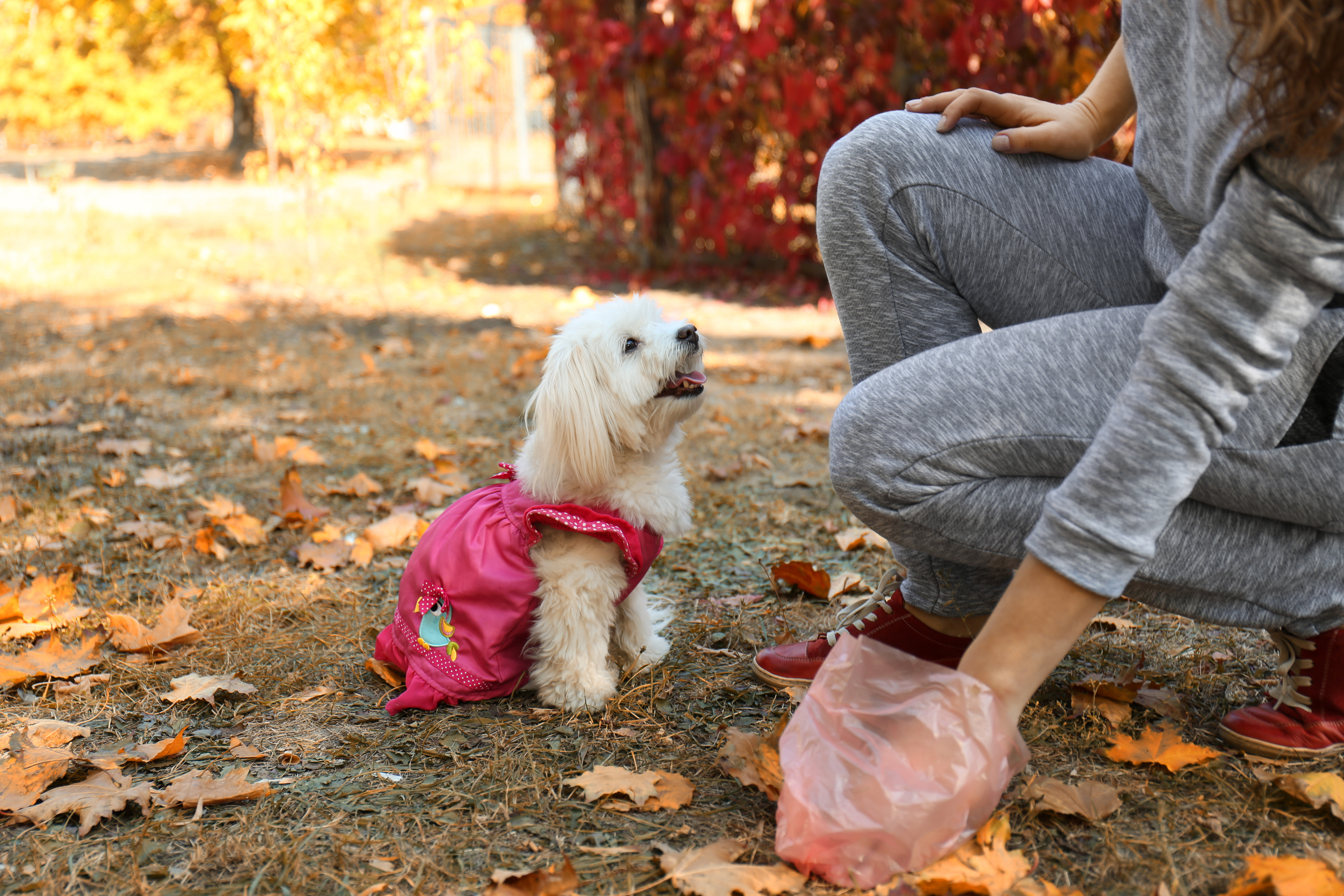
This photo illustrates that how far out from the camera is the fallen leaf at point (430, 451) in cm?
341

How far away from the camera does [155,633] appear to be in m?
2.14

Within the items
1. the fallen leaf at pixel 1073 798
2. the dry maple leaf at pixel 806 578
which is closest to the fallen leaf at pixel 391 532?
the dry maple leaf at pixel 806 578

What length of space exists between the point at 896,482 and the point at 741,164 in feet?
15.9

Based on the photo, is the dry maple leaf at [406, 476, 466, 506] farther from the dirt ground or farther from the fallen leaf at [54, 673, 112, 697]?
the fallen leaf at [54, 673, 112, 697]

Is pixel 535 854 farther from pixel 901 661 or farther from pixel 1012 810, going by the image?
pixel 1012 810

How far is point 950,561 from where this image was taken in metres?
1.78

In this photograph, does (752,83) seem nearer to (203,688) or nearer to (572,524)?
(572,524)

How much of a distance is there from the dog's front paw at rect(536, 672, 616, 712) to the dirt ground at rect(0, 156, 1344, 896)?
3cm

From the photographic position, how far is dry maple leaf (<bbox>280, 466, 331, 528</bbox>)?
9.31 feet

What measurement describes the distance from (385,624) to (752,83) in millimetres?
4417

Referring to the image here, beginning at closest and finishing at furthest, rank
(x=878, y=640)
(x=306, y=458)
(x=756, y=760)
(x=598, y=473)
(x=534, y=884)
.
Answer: (x=534, y=884)
(x=756, y=760)
(x=878, y=640)
(x=598, y=473)
(x=306, y=458)

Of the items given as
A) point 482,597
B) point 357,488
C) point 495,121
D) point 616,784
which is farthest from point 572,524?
point 495,121

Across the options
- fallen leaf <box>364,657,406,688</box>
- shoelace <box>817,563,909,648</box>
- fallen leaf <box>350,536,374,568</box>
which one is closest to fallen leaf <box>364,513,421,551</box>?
fallen leaf <box>350,536,374,568</box>

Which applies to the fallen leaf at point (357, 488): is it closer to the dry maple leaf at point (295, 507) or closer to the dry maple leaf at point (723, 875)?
the dry maple leaf at point (295, 507)
